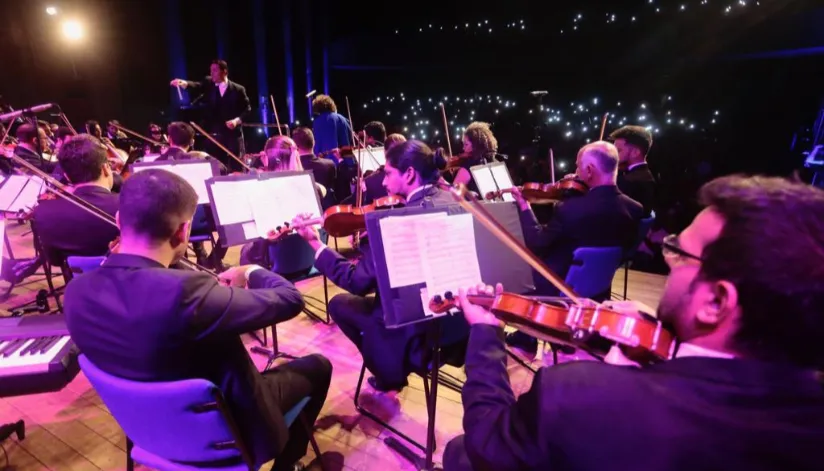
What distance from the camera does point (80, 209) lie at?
2.98m

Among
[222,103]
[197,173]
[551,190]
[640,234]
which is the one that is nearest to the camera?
[640,234]

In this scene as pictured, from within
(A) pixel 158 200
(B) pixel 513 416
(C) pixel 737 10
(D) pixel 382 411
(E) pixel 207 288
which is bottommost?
(D) pixel 382 411

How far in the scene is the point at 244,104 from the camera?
247 inches

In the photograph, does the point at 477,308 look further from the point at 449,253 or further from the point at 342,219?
the point at 342,219

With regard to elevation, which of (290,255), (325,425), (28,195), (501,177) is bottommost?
(325,425)

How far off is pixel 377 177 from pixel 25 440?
3.14 metres

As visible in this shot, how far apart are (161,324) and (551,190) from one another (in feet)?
11.6

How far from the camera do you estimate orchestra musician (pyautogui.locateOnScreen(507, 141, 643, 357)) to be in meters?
2.92

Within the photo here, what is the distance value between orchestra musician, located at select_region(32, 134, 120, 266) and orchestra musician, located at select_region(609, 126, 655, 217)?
3.93 meters

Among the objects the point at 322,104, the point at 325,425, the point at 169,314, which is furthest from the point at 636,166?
the point at 322,104

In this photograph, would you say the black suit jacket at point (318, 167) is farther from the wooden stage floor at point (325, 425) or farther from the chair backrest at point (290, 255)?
the wooden stage floor at point (325, 425)

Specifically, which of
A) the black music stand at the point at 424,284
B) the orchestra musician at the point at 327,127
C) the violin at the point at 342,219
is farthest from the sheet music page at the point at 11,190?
the black music stand at the point at 424,284

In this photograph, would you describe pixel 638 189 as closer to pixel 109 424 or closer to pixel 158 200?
pixel 158 200

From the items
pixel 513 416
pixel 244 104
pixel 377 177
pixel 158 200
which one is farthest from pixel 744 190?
pixel 244 104
